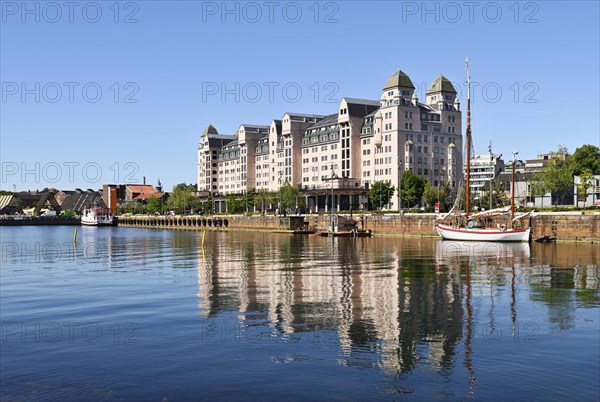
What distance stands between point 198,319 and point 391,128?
491 feet

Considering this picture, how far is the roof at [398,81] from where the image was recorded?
174625 mm

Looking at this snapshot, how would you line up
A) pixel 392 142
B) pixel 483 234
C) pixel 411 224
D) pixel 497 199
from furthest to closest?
1. pixel 392 142
2. pixel 497 199
3. pixel 411 224
4. pixel 483 234

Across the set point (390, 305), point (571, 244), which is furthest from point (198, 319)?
point (571, 244)


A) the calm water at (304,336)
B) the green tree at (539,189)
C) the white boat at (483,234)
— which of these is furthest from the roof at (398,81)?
the calm water at (304,336)

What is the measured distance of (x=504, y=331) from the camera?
2584cm

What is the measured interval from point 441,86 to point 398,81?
54.9ft

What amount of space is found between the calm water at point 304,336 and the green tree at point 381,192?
116121 millimetres

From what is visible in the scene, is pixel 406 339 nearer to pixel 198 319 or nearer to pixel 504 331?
pixel 504 331

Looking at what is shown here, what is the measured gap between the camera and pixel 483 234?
308ft

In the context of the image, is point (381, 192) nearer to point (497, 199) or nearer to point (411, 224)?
point (497, 199)

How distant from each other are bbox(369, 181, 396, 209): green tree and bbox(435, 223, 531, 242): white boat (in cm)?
6166

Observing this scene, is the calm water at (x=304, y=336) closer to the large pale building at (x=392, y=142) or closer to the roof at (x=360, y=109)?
the large pale building at (x=392, y=142)

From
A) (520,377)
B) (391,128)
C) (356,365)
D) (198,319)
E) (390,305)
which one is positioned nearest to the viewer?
(520,377)

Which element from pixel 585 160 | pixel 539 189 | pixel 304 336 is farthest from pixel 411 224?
pixel 304 336
